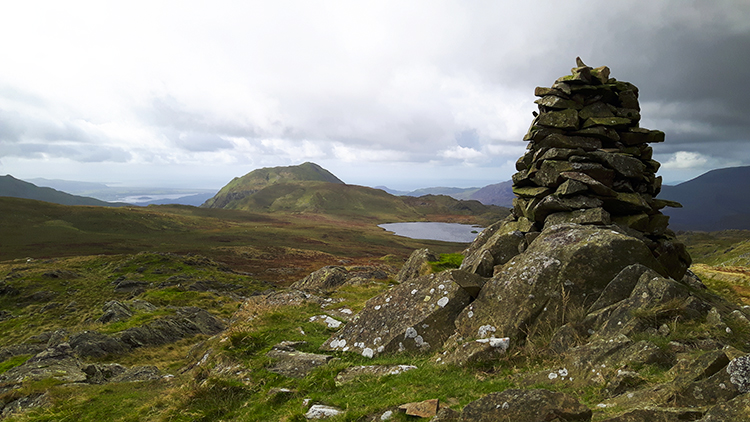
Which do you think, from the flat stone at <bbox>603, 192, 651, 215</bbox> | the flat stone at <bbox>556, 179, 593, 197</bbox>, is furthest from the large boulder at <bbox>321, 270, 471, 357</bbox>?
the flat stone at <bbox>603, 192, 651, 215</bbox>

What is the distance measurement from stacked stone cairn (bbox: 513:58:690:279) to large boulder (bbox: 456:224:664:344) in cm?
314

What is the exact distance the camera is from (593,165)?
1700 centimetres

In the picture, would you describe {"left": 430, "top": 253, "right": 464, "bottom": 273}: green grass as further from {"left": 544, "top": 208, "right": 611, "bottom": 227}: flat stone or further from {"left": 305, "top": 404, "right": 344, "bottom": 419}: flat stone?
{"left": 305, "top": 404, "right": 344, "bottom": 419}: flat stone

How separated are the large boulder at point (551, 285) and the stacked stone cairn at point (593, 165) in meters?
3.14

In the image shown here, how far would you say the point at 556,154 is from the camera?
1788 centimetres

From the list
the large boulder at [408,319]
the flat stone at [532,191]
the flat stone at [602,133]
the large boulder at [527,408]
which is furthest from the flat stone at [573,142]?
the large boulder at [527,408]

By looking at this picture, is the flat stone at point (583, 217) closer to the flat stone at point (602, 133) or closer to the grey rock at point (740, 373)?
the flat stone at point (602, 133)

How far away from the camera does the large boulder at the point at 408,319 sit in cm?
1319

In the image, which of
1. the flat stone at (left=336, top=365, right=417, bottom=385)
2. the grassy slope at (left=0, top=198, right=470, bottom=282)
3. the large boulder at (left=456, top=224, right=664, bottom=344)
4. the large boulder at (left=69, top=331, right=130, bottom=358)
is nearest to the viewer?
the flat stone at (left=336, top=365, right=417, bottom=385)

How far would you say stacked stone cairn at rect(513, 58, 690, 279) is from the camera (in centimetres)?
1636

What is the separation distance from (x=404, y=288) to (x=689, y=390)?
10438mm

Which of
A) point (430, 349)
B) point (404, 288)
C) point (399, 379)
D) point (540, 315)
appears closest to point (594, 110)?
point (540, 315)

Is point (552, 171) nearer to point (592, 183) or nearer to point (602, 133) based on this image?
point (592, 183)

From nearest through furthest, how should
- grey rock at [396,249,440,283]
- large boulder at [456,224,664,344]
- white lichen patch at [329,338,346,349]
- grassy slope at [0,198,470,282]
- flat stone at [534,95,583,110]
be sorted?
large boulder at [456,224,664,344]
white lichen patch at [329,338,346,349]
flat stone at [534,95,583,110]
grey rock at [396,249,440,283]
grassy slope at [0,198,470,282]
